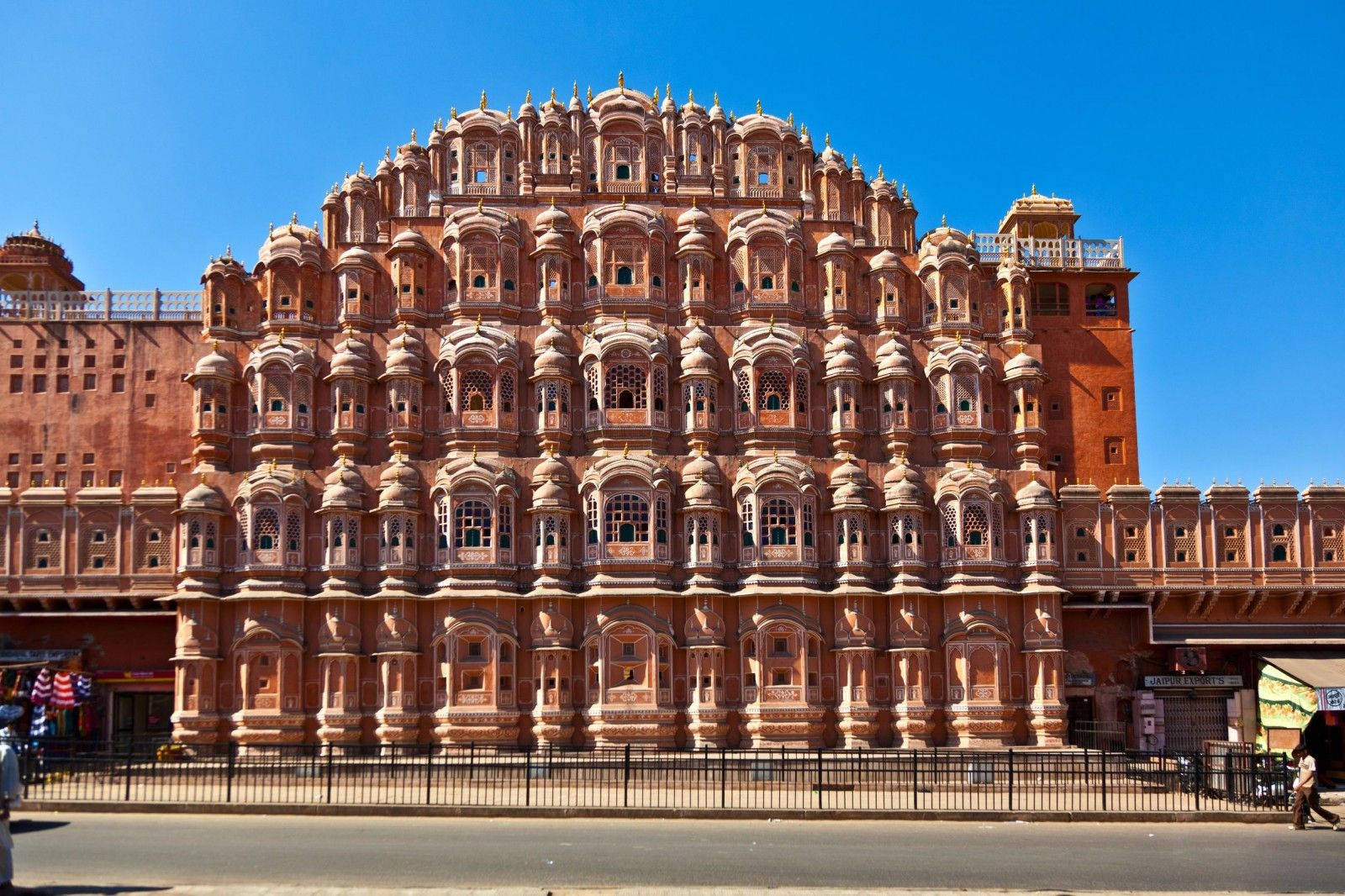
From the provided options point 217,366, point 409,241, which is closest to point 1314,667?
point 409,241

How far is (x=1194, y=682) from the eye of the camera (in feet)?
146

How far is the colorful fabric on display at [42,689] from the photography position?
4272cm

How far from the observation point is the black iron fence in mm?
29359

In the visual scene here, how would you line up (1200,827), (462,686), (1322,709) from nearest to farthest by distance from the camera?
(1200,827) → (1322,709) → (462,686)

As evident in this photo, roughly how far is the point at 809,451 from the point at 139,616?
23.3 metres

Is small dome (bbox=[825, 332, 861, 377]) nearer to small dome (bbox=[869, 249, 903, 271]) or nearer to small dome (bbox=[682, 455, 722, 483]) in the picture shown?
small dome (bbox=[869, 249, 903, 271])

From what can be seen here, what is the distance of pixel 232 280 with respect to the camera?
47344 mm

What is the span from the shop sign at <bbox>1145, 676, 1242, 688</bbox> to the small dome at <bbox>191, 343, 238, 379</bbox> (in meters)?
32.6

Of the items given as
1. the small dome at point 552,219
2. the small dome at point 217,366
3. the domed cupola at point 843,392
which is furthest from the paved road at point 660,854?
the small dome at point 552,219

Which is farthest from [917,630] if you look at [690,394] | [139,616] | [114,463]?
[114,463]

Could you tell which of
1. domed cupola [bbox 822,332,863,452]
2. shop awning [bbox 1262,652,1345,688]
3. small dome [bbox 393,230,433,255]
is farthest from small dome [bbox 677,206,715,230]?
shop awning [bbox 1262,652,1345,688]

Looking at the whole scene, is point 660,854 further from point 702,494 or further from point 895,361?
point 895,361

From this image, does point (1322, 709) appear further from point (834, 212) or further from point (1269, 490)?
point (834, 212)

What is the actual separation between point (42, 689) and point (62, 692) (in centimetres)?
61
